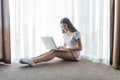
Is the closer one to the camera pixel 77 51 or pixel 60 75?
pixel 60 75

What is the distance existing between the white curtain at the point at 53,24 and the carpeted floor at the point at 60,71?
16.2 inches

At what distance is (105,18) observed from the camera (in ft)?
11.9

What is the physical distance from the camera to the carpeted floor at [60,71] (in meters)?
2.63

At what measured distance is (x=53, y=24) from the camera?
12.9ft

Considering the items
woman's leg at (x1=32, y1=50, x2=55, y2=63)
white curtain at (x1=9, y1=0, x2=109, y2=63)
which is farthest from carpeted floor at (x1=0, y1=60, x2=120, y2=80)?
white curtain at (x1=9, y1=0, x2=109, y2=63)

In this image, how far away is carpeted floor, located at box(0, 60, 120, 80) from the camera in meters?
2.63

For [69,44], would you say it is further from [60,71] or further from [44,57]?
[60,71]

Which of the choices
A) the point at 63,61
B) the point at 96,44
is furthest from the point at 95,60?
the point at 63,61

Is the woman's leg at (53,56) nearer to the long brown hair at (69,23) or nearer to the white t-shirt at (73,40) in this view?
the white t-shirt at (73,40)

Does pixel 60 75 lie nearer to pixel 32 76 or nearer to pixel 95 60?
pixel 32 76

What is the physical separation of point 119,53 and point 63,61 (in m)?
0.93

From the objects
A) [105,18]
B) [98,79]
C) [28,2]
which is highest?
[28,2]

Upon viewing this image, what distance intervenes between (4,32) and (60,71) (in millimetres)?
1077

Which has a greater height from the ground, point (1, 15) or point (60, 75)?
point (1, 15)
